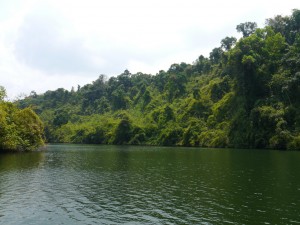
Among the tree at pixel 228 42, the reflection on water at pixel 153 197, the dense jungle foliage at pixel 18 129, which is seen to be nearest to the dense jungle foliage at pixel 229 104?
the tree at pixel 228 42

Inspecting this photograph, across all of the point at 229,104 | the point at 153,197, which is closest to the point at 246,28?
the point at 229,104

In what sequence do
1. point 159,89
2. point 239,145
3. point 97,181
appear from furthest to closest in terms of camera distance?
point 159,89, point 239,145, point 97,181

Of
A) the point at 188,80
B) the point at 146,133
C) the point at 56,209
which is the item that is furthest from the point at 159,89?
the point at 56,209

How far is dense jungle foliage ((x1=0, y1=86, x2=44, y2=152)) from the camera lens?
2813 inches

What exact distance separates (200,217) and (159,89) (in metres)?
168

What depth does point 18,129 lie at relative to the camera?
77.6 metres

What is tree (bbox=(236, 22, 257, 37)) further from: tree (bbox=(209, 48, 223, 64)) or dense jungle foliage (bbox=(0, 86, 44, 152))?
dense jungle foliage (bbox=(0, 86, 44, 152))

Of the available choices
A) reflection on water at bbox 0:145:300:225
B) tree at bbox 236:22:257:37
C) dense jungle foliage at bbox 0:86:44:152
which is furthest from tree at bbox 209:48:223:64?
reflection on water at bbox 0:145:300:225

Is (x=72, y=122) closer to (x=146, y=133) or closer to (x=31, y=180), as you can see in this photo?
(x=146, y=133)

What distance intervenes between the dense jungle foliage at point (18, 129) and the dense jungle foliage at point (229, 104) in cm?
1202

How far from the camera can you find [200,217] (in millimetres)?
22297

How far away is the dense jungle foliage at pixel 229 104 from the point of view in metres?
90.5

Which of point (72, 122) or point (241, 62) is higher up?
point (241, 62)

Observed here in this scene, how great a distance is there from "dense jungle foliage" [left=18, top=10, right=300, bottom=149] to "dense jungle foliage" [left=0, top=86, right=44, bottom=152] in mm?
12022
